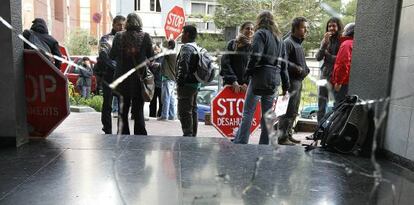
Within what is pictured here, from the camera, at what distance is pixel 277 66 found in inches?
160

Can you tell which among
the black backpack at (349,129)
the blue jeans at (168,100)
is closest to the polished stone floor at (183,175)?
the black backpack at (349,129)

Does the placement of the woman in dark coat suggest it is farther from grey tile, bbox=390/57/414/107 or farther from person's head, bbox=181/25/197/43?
grey tile, bbox=390/57/414/107

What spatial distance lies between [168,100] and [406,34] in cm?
429

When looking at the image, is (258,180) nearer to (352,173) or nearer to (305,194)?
(305,194)

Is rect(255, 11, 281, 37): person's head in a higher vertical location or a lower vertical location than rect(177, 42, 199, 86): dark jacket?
higher

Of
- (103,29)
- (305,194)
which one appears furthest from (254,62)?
(103,29)

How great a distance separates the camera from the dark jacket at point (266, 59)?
3908 mm

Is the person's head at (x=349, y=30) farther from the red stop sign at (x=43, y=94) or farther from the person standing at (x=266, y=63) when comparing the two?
the red stop sign at (x=43, y=94)

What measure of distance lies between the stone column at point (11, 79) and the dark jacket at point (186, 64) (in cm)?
164

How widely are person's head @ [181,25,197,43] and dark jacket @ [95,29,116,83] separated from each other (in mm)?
911

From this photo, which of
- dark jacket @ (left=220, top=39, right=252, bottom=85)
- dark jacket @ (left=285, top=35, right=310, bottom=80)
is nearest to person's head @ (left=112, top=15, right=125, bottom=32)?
dark jacket @ (left=220, top=39, right=252, bottom=85)

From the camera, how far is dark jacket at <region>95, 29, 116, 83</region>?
4.49 metres

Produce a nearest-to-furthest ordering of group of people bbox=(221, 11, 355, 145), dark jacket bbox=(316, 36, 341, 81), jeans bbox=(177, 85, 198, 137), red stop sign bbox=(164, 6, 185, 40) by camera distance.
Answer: group of people bbox=(221, 11, 355, 145) < jeans bbox=(177, 85, 198, 137) < dark jacket bbox=(316, 36, 341, 81) < red stop sign bbox=(164, 6, 185, 40)

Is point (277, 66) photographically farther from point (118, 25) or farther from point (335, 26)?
point (118, 25)
